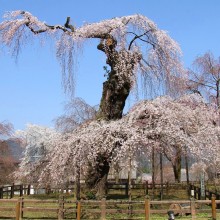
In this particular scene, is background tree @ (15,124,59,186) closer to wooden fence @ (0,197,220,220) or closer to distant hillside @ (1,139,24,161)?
distant hillside @ (1,139,24,161)

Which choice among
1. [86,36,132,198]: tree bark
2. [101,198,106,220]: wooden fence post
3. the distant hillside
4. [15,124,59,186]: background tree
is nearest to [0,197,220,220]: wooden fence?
[101,198,106,220]: wooden fence post

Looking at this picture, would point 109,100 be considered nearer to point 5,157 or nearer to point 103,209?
point 103,209

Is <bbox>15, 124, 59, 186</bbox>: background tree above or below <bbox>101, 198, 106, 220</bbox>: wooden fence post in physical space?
above

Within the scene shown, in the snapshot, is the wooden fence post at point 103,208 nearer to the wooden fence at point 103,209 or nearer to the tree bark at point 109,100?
the wooden fence at point 103,209

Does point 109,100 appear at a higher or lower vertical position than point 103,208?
higher

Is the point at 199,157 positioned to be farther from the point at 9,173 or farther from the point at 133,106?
the point at 9,173

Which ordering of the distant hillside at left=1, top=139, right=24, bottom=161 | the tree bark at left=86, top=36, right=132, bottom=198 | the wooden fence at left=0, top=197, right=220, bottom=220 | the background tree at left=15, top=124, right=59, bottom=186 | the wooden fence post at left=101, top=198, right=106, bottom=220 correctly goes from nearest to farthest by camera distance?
the wooden fence at left=0, top=197, right=220, bottom=220 → the wooden fence post at left=101, top=198, right=106, bottom=220 → the tree bark at left=86, top=36, right=132, bottom=198 → the background tree at left=15, top=124, right=59, bottom=186 → the distant hillside at left=1, top=139, right=24, bottom=161

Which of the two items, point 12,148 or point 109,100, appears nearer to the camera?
point 109,100

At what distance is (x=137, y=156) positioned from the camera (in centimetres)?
1485

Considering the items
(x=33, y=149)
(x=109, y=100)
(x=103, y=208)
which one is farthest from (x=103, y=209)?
(x=33, y=149)

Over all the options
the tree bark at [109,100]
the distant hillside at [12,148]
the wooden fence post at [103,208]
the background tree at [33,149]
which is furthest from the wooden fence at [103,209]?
the distant hillside at [12,148]

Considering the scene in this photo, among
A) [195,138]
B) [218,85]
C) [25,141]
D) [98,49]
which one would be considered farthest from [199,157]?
[25,141]

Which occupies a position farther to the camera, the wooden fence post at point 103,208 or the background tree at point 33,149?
the background tree at point 33,149

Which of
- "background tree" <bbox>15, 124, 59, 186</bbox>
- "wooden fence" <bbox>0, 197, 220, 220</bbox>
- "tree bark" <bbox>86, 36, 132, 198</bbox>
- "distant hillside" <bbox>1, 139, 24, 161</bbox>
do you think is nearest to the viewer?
"wooden fence" <bbox>0, 197, 220, 220</bbox>
